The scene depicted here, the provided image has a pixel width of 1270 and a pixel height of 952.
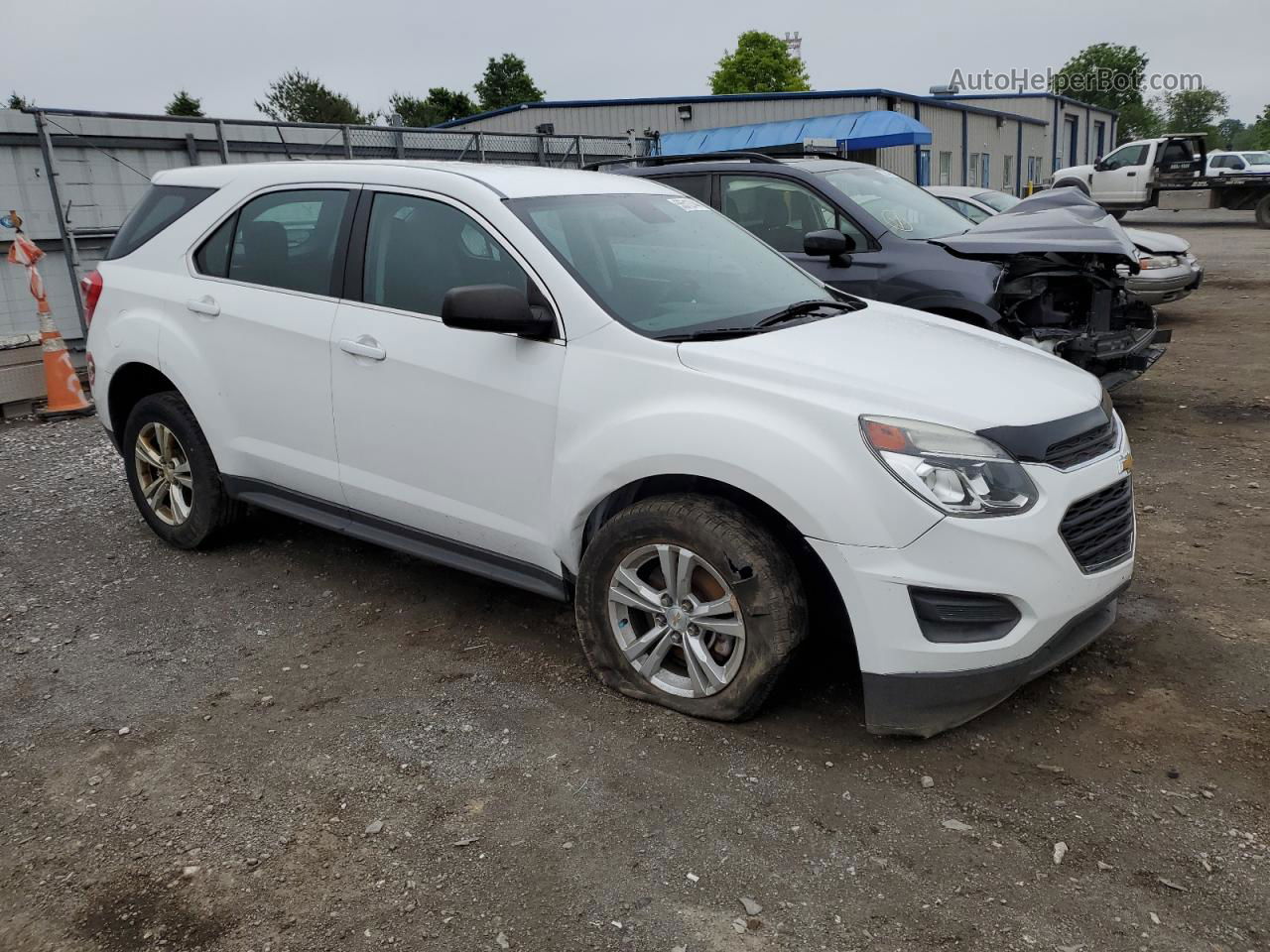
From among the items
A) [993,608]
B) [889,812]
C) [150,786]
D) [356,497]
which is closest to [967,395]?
[993,608]

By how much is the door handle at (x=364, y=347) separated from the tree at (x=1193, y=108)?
129111mm

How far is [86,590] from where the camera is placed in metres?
4.93

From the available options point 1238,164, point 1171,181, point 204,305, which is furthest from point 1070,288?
point 1238,164

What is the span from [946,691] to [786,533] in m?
0.67

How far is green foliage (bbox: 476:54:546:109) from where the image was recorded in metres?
72.2

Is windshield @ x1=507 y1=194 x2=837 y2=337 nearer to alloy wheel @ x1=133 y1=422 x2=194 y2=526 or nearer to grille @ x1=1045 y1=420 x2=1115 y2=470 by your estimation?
grille @ x1=1045 y1=420 x2=1115 y2=470

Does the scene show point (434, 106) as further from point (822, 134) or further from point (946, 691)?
point (946, 691)

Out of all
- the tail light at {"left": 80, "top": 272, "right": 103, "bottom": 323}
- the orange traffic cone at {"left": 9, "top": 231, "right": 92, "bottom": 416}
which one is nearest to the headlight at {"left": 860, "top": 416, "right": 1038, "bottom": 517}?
the tail light at {"left": 80, "top": 272, "right": 103, "bottom": 323}

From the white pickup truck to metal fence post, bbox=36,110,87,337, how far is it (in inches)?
871

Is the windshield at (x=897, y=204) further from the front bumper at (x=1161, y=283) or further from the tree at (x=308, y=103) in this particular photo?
the tree at (x=308, y=103)

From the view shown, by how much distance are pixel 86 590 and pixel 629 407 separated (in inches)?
120

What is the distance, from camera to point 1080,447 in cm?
333

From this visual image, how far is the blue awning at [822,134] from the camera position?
23.3 metres

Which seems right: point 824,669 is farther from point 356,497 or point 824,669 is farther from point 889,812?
point 356,497
